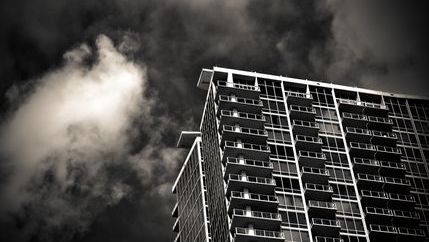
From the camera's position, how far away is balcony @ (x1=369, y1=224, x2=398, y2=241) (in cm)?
14488

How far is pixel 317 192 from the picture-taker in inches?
5714

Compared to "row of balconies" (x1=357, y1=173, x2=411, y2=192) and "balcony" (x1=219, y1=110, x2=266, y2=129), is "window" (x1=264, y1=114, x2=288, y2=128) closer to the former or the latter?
"balcony" (x1=219, y1=110, x2=266, y2=129)

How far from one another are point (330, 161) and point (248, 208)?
22070 mm

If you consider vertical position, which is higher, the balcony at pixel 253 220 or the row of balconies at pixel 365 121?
the row of balconies at pixel 365 121

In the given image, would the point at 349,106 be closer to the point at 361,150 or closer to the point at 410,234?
the point at 361,150

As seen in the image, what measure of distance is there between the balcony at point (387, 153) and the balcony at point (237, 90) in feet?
85.5

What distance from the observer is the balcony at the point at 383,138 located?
160m

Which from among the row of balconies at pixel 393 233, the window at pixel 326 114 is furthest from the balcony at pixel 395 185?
the window at pixel 326 114

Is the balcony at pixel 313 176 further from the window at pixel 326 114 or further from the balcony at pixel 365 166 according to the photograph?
the window at pixel 326 114

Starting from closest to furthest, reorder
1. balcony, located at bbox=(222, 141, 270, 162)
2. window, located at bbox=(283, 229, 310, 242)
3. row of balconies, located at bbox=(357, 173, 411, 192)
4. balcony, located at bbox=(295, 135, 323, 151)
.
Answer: window, located at bbox=(283, 229, 310, 242), balcony, located at bbox=(222, 141, 270, 162), balcony, located at bbox=(295, 135, 323, 151), row of balconies, located at bbox=(357, 173, 411, 192)

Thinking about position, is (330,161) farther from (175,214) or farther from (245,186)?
(175,214)

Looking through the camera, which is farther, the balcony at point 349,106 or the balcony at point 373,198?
the balcony at point 349,106

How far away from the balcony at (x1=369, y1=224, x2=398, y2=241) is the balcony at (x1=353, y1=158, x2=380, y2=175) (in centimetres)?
1208

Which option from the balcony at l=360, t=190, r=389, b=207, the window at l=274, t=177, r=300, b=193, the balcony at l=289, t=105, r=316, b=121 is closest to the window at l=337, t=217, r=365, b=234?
the balcony at l=360, t=190, r=389, b=207
